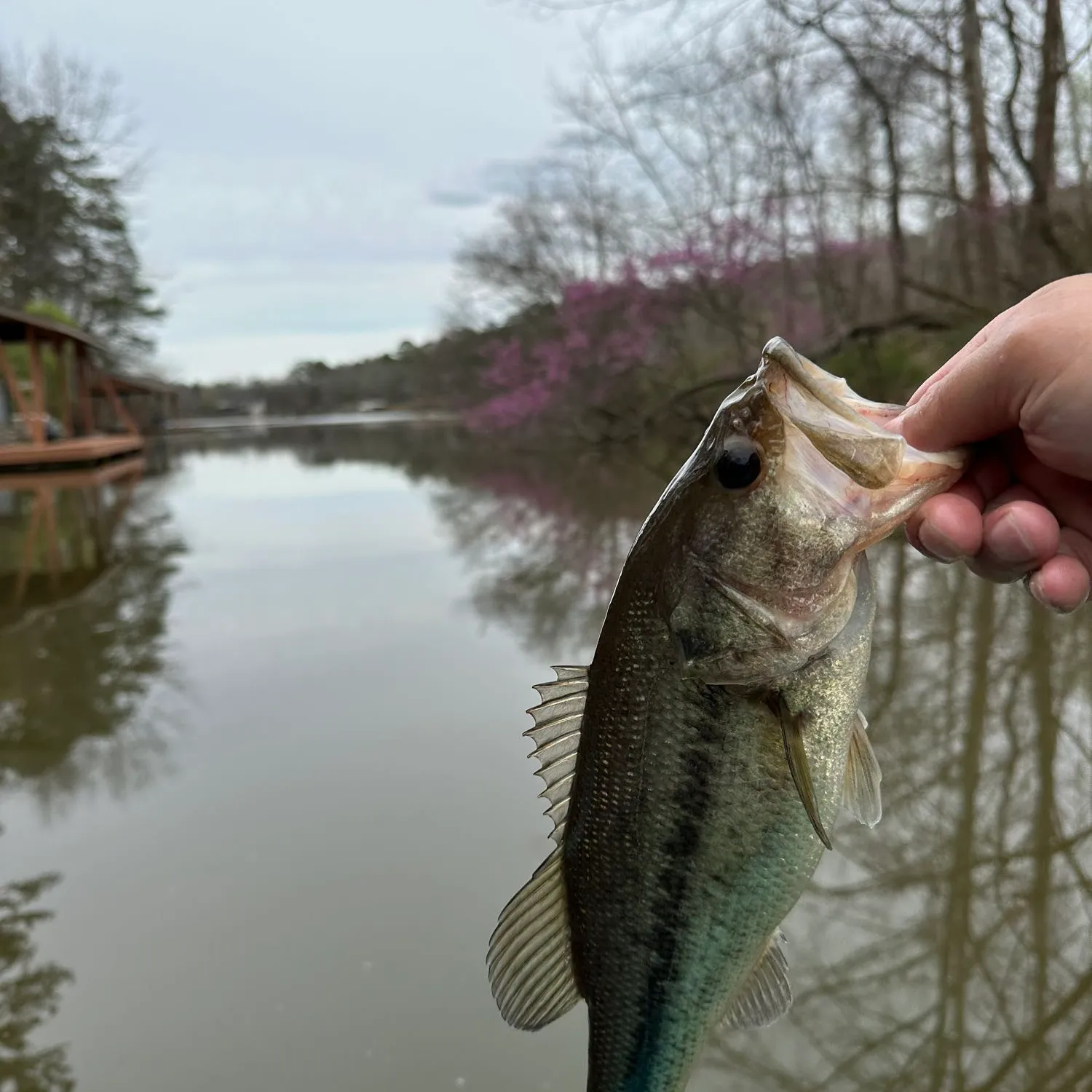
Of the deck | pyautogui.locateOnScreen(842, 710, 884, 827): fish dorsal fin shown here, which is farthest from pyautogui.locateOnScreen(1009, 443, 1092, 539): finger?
the deck

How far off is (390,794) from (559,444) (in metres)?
17.4

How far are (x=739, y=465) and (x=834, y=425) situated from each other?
0.53 ft

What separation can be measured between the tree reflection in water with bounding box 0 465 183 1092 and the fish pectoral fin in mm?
2382

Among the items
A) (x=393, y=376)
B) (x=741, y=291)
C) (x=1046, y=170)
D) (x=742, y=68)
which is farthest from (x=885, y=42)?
(x=393, y=376)

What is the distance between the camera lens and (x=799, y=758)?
1.25 meters

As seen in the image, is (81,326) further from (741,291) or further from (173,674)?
(173,674)

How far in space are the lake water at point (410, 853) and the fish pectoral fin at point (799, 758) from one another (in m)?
1.51

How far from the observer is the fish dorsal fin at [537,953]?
1.37 meters

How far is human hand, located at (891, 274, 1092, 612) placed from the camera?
140 centimetres

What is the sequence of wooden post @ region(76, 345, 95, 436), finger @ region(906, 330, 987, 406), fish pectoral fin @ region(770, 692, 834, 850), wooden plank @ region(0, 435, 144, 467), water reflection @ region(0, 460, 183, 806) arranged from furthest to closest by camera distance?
wooden post @ region(76, 345, 95, 436)
wooden plank @ region(0, 435, 144, 467)
water reflection @ region(0, 460, 183, 806)
finger @ region(906, 330, 987, 406)
fish pectoral fin @ region(770, 692, 834, 850)

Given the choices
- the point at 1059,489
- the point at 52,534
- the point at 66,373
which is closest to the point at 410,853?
the point at 1059,489

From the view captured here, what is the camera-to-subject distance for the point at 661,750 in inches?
51.1

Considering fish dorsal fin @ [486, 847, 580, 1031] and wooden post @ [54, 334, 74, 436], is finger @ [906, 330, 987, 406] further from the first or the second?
wooden post @ [54, 334, 74, 436]

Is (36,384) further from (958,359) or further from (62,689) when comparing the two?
(958,359)
